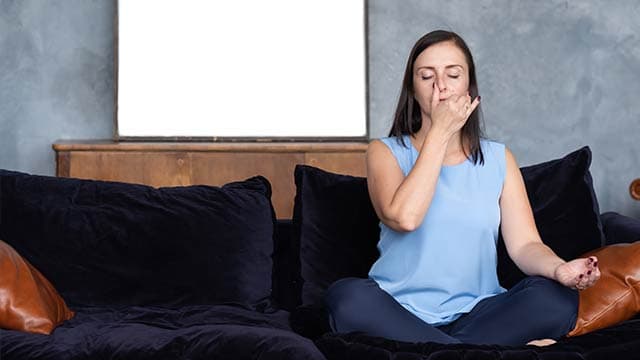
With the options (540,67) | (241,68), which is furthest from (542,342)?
(540,67)

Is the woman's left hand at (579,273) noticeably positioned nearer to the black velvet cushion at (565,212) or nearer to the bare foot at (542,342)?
the bare foot at (542,342)

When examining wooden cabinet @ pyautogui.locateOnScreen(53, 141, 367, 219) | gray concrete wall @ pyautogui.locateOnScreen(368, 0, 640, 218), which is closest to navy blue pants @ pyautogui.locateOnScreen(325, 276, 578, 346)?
wooden cabinet @ pyautogui.locateOnScreen(53, 141, 367, 219)

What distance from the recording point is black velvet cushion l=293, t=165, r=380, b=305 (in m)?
2.98

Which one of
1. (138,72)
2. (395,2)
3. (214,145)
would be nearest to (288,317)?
(214,145)

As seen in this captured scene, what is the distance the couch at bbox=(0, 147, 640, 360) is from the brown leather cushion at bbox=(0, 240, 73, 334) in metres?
0.16

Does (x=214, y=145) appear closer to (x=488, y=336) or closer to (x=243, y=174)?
(x=243, y=174)

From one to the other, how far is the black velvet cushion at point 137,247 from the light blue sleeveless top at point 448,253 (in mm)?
443

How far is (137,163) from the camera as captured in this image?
3.80 m

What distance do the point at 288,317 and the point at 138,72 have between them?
1.48 m

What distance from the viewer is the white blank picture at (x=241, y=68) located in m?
3.99

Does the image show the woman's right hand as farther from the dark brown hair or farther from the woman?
the dark brown hair

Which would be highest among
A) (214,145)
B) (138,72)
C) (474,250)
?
(138,72)

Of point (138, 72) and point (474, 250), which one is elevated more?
point (138, 72)

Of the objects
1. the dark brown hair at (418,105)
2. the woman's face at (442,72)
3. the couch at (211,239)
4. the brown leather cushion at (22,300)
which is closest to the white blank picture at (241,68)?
the couch at (211,239)
